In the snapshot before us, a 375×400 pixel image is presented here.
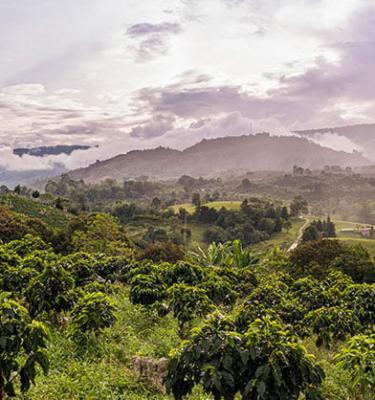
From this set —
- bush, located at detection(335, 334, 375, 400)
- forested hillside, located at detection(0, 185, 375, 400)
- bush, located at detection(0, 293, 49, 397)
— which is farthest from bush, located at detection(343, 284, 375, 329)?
bush, located at detection(0, 293, 49, 397)

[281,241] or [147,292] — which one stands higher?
[147,292]

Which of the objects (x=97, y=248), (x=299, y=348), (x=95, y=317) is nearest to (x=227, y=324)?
(x=299, y=348)

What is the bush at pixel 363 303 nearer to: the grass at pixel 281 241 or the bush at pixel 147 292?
the bush at pixel 147 292

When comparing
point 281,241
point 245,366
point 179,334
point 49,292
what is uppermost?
point 245,366

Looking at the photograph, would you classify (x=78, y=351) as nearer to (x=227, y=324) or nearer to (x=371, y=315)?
(x=227, y=324)

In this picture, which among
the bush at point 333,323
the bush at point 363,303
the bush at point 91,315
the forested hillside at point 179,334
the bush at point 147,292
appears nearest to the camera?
the forested hillside at point 179,334

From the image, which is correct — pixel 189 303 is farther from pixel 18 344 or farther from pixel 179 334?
pixel 18 344

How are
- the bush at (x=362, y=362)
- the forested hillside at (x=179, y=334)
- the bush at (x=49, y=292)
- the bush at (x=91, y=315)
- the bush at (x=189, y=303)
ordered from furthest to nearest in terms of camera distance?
the bush at (x=189, y=303) → the bush at (x=49, y=292) → the bush at (x=91, y=315) → the bush at (x=362, y=362) → the forested hillside at (x=179, y=334)

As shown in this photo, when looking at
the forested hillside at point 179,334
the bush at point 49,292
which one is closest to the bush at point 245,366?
the forested hillside at point 179,334

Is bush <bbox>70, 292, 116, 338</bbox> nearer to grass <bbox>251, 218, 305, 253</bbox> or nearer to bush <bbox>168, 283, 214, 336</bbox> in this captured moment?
bush <bbox>168, 283, 214, 336</bbox>

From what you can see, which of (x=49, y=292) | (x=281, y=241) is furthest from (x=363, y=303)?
(x=281, y=241)

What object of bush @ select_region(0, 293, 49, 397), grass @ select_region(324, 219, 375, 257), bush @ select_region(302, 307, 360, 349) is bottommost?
grass @ select_region(324, 219, 375, 257)

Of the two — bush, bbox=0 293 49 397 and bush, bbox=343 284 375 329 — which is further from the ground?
bush, bbox=0 293 49 397

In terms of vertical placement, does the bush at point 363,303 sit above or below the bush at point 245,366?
below
